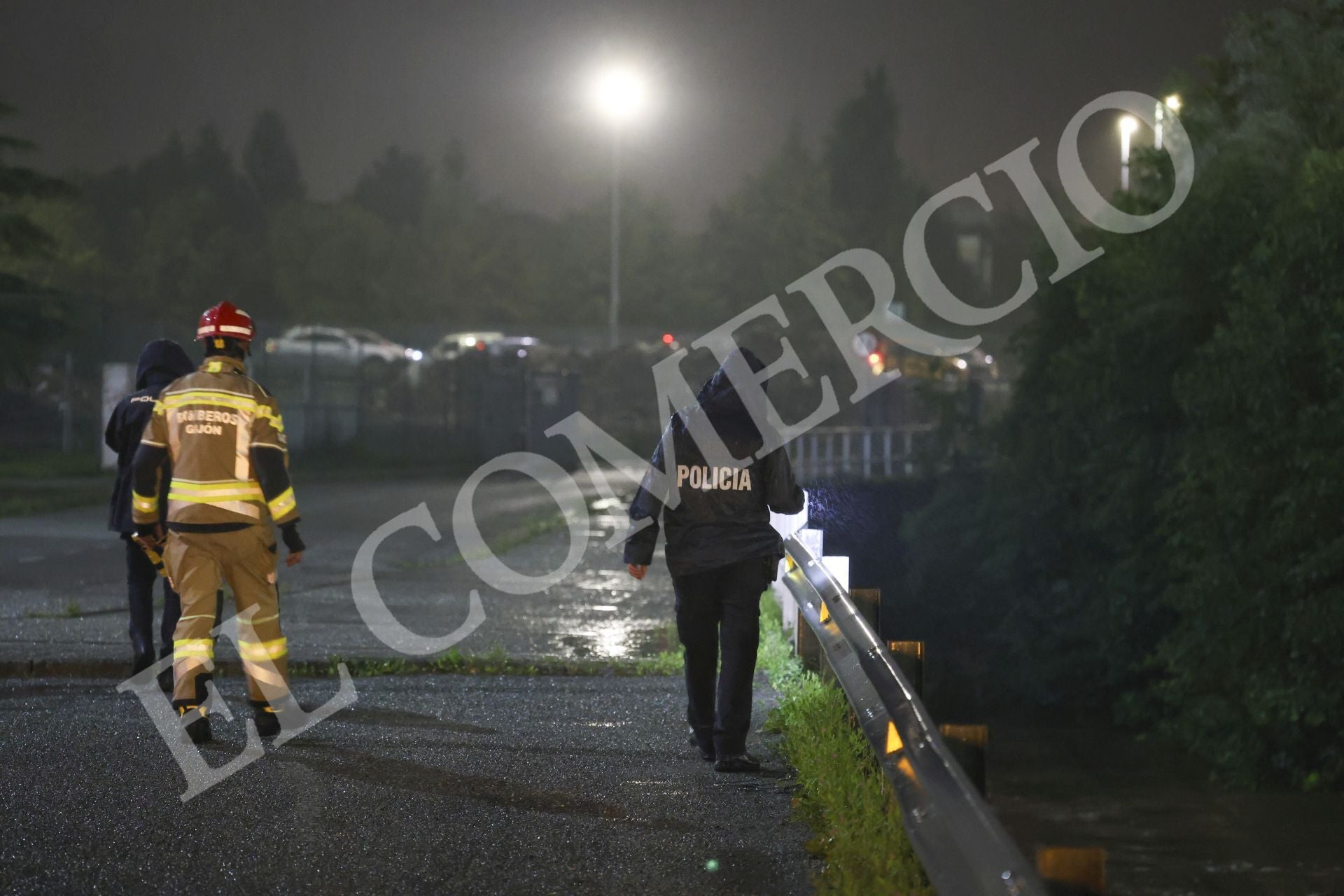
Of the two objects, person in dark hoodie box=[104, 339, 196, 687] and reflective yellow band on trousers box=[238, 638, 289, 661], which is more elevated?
person in dark hoodie box=[104, 339, 196, 687]

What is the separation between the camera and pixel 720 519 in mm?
6520

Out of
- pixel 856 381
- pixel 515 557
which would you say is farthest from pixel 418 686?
pixel 856 381

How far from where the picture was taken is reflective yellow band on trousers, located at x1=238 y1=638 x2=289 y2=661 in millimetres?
6762

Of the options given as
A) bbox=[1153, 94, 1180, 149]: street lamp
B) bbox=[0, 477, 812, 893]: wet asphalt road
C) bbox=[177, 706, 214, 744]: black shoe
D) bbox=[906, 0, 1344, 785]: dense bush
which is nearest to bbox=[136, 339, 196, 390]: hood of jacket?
bbox=[0, 477, 812, 893]: wet asphalt road

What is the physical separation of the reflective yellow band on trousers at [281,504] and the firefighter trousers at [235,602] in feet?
0.41

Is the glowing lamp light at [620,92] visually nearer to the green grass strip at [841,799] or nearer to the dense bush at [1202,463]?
the dense bush at [1202,463]

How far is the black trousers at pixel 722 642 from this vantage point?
635cm

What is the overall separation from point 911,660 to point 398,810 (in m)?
1.91

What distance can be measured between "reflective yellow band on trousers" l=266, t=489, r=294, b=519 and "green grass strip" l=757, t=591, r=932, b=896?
2386 mm

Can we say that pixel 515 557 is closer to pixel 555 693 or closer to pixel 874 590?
pixel 555 693

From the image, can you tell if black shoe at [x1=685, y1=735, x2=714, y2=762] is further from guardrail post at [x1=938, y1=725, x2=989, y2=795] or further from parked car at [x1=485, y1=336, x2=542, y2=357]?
parked car at [x1=485, y1=336, x2=542, y2=357]

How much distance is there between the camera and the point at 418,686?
8.61m

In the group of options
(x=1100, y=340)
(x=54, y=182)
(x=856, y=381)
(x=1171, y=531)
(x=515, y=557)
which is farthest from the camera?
(x=856, y=381)

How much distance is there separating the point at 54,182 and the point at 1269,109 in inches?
807
